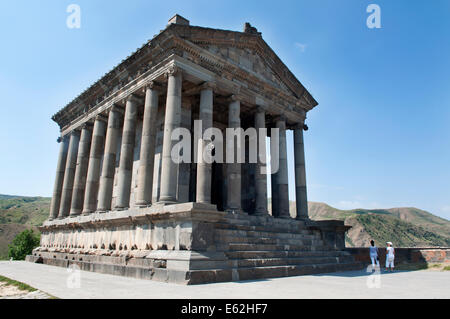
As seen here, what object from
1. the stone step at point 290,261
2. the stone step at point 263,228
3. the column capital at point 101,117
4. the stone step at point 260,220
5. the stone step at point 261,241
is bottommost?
the stone step at point 290,261

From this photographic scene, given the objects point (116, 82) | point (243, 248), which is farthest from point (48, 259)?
point (243, 248)

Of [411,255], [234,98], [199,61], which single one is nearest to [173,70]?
[199,61]

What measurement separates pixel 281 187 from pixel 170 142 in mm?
8582

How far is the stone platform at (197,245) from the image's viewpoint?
10.7m

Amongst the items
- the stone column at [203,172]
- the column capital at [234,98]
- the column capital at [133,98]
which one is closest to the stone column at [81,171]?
the column capital at [133,98]

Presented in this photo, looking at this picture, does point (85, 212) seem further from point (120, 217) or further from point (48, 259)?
point (120, 217)

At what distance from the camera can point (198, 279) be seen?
9.66 meters

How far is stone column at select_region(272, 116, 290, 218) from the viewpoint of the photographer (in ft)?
62.6

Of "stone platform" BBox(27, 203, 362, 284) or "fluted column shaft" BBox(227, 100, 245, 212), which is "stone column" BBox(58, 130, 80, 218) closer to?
"stone platform" BBox(27, 203, 362, 284)

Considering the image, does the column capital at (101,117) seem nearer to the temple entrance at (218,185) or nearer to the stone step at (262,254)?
the temple entrance at (218,185)

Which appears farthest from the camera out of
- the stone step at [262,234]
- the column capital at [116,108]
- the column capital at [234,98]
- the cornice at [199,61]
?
the column capital at [116,108]

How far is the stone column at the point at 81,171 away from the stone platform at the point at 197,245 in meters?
1.72
